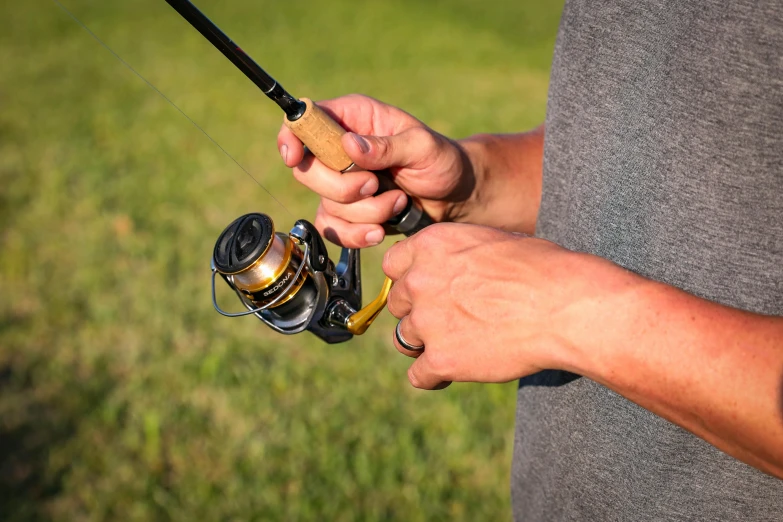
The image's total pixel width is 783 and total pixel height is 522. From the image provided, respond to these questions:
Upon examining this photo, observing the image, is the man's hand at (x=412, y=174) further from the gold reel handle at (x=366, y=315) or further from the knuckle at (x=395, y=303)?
the knuckle at (x=395, y=303)

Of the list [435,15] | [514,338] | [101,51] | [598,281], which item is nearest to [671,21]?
[598,281]

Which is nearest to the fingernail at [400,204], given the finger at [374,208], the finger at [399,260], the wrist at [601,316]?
the finger at [374,208]

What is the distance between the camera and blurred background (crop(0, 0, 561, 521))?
3.35 m

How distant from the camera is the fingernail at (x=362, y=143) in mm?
1704

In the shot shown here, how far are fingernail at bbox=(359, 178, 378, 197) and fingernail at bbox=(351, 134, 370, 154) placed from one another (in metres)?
0.15

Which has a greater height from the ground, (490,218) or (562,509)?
(490,218)

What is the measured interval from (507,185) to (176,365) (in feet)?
8.49

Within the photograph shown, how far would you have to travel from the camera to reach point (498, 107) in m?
8.91

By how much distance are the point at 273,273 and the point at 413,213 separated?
1.44 ft

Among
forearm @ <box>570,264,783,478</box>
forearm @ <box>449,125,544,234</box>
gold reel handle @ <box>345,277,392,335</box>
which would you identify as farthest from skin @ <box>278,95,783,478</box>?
forearm @ <box>449,125,544,234</box>

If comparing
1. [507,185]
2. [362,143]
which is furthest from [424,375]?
[507,185]

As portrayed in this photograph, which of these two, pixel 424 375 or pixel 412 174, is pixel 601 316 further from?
pixel 412 174

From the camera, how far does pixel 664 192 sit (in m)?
1.36

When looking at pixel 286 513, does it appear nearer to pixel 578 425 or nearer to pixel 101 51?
pixel 578 425
